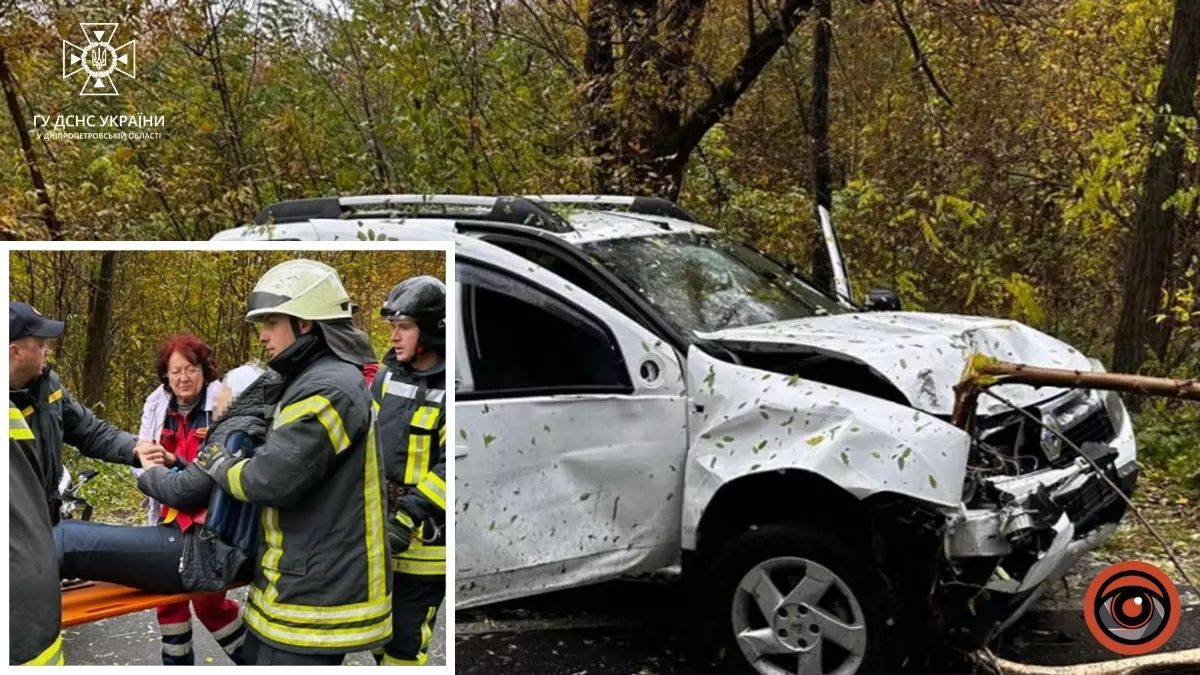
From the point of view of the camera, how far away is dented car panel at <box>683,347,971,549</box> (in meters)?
3.51

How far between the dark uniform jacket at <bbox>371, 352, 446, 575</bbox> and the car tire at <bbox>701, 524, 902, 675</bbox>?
1.11 m

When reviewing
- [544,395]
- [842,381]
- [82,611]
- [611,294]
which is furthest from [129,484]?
[842,381]

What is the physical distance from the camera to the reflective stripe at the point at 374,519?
9.73ft

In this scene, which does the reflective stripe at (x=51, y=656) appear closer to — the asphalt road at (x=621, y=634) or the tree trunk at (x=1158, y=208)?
the asphalt road at (x=621, y=634)

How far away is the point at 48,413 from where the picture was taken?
2904mm

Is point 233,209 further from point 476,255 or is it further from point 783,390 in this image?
point 783,390

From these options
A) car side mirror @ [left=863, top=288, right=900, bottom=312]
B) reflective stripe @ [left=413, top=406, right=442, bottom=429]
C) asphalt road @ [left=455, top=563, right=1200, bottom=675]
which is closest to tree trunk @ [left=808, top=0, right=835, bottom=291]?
car side mirror @ [left=863, top=288, right=900, bottom=312]

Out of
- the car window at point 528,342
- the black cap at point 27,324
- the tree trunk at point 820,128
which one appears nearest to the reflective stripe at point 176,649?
the black cap at point 27,324

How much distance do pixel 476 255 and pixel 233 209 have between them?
492 cm

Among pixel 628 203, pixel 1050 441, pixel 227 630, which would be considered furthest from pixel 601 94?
pixel 227 630

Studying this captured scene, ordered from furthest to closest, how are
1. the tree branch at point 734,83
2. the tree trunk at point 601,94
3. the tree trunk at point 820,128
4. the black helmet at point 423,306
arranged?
the tree trunk at point 820,128, the tree branch at point 734,83, the tree trunk at point 601,94, the black helmet at point 423,306

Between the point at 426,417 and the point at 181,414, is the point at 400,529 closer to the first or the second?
the point at 426,417

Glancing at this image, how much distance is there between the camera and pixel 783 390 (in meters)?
3.76

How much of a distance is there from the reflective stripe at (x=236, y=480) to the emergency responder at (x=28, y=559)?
0.49 meters
